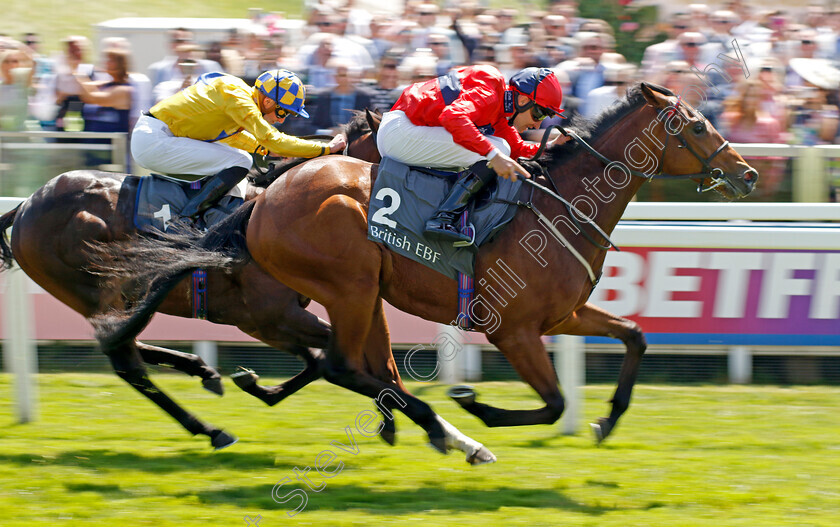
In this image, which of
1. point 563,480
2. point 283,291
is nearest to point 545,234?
point 563,480

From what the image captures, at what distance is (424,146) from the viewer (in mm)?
4922

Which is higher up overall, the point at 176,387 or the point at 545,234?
the point at 545,234

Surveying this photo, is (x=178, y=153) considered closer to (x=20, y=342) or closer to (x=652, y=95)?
(x=20, y=342)

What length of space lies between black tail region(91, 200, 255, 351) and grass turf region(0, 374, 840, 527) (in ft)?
2.21

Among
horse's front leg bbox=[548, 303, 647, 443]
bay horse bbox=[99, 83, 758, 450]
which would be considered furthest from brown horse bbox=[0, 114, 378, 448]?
horse's front leg bbox=[548, 303, 647, 443]

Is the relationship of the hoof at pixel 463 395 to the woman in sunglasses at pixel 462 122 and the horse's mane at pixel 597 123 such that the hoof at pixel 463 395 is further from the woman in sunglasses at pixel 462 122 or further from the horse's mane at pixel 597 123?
the horse's mane at pixel 597 123

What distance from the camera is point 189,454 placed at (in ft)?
17.5

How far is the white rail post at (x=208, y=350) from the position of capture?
7031mm

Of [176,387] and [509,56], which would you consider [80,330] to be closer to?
[176,387]

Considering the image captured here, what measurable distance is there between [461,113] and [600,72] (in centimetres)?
345

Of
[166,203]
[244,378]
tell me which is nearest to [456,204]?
[244,378]

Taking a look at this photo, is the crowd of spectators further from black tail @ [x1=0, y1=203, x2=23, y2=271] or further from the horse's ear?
black tail @ [x1=0, y1=203, x2=23, y2=271]

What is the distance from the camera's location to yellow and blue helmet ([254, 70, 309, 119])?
5.49 m

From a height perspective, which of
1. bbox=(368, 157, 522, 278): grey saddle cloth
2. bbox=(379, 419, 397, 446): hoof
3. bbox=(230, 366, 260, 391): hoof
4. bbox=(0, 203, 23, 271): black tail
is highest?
bbox=(368, 157, 522, 278): grey saddle cloth
